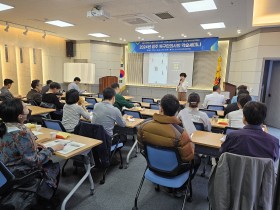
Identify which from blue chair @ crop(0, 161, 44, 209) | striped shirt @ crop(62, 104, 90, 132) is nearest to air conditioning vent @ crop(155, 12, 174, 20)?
striped shirt @ crop(62, 104, 90, 132)

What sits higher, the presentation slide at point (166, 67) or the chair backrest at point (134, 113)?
the presentation slide at point (166, 67)

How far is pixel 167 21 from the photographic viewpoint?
5418 millimetres

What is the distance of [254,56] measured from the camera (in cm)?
600

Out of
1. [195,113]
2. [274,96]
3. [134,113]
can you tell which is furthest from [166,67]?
[195,113]

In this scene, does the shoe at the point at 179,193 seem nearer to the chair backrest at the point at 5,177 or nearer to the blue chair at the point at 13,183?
the blue chair at the point at 13,183

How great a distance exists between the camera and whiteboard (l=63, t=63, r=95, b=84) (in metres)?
8.95

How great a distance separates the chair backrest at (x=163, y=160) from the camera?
1848mm

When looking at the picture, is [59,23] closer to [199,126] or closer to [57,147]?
[57,147]

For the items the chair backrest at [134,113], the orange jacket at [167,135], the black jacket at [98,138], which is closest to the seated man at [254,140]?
the orange jacket at [167,135]

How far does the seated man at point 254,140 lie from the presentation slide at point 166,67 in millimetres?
6935

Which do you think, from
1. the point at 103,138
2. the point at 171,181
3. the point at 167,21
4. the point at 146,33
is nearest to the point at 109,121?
the point at 103,138

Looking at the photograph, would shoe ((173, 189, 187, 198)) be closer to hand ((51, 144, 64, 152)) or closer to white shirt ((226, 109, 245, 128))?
white shirt ((226, 109, 245, 128))

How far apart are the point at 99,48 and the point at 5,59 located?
153 inches

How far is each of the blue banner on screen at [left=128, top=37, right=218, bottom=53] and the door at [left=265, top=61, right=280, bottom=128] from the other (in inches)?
85.7
